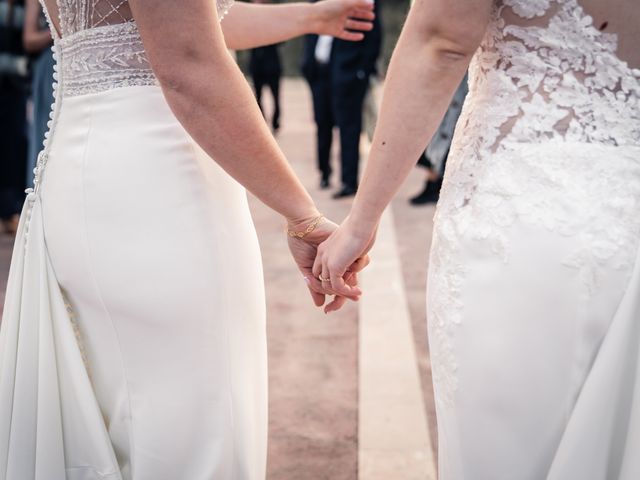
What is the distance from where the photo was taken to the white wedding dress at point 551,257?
1403 mm

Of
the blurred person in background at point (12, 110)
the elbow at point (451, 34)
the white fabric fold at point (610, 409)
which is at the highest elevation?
the elbow at point (451, 34)

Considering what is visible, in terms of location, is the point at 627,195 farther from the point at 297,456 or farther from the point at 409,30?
the point at 297,456

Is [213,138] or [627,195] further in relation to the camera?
[213,138]

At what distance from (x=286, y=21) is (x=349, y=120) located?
503 centimetres

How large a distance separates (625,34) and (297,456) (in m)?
1.97

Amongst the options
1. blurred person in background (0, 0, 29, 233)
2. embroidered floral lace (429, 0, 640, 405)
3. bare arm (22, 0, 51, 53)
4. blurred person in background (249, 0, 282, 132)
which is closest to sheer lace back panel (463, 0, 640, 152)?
embroidered floral lace (429, 0, 640, 405)

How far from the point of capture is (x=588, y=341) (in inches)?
55.8

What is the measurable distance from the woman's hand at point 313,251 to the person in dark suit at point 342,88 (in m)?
4.96

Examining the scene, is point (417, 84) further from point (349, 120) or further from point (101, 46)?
point (349, 120)

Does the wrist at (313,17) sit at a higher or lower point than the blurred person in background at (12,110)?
higher

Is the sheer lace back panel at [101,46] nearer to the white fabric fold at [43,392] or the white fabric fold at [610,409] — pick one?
the white fabric fold at [43,392]

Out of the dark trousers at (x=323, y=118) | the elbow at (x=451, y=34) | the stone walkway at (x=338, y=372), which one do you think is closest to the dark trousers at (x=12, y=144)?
the stone walkway at (x=338, y=372)

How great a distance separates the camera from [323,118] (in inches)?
313

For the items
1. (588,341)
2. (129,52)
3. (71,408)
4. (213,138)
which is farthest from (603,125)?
(71,408)
